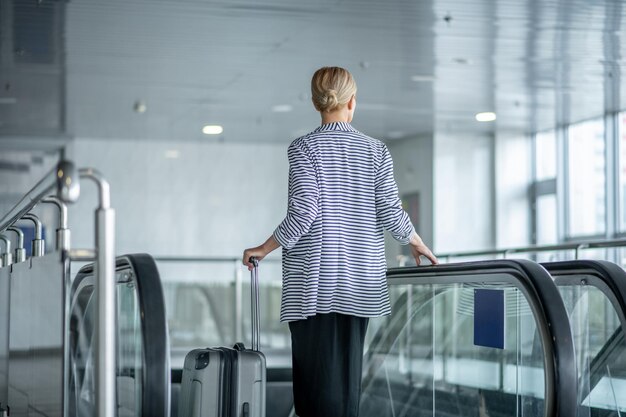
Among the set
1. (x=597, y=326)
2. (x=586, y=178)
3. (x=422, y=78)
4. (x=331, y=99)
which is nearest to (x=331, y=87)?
(x=331, y=99)

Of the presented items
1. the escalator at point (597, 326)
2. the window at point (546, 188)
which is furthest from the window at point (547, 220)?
the escalator at point (597, 326)

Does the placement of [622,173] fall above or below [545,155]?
below

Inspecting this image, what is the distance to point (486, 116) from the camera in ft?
51.6

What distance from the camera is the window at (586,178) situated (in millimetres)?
15664

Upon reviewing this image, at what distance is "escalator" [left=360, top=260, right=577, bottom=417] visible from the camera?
3695 millimetres

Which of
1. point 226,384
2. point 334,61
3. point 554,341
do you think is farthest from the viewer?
point 334,61

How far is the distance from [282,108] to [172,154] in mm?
3060

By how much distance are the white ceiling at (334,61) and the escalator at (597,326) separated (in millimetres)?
4824

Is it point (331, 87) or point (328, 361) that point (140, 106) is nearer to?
point (331, 87)

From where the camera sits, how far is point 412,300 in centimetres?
626

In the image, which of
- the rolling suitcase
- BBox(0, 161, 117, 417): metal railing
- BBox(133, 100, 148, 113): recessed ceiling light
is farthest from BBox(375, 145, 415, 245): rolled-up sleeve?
BBox(133, 100, 148, 113): recessed ceiling light

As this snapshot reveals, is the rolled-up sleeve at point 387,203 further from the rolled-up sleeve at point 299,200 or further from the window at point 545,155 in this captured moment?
the window at point 545,155

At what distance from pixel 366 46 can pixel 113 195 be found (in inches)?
286

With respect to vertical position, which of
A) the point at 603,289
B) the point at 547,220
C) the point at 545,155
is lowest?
the point at 603,289
